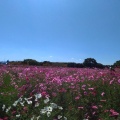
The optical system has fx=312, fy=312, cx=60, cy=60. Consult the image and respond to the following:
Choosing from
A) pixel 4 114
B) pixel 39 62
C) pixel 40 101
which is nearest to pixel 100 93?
Answer: pixel 40 101

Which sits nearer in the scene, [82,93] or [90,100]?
[90,100]

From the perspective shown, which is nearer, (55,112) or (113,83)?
(55,112)

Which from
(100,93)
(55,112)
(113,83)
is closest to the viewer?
(55,112)

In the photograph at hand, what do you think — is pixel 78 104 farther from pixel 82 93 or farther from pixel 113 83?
pixel 113 83

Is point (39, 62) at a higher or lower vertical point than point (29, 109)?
higher

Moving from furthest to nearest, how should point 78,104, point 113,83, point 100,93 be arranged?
point 113,83 → point 100,93 → point 78,104

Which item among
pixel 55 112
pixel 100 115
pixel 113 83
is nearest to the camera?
pixel 55 112

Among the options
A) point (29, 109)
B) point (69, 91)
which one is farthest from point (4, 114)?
point (69, 91)

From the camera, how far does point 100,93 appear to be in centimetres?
659

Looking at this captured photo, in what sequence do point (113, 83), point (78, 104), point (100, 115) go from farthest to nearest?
point (113, 83) → point (78, 104) → point (100, 115)

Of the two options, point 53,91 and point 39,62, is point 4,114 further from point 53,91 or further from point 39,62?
point 39,62

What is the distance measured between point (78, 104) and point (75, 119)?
1015 millimetres

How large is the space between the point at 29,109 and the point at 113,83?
7.48ft

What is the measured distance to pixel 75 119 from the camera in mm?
5109
